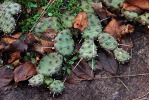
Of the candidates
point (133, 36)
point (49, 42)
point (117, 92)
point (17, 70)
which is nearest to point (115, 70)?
point (117, 92)

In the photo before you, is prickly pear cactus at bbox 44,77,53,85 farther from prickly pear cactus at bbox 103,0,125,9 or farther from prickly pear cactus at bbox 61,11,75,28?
prickly pear cactus at bbox 103,0,125,9

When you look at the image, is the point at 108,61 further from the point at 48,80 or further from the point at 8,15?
the point at 8,15

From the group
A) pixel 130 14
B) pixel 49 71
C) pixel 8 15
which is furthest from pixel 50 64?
pixel 130 14

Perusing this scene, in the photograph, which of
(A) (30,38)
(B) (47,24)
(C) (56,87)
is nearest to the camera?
(C) (56,87)

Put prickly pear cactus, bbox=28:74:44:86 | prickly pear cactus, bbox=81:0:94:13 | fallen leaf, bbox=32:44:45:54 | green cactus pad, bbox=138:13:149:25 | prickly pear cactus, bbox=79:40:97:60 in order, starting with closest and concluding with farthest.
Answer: prickly pear cactus, bbox=28:74:44:86
prickly pear cactus, bbox=79:40:97:60
fallen leaf, bbox=32:44:45:54
green cactus pad, bbox=138:13:149:25
prickly pear cactus, bbox=81:0:94:13

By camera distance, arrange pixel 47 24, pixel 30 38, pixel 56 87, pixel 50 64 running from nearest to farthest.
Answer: pixel 56 87, pixel 50 64, pixel 30 38, pixel 47 24

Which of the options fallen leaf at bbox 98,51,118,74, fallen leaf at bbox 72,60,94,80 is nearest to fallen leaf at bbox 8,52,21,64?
fallen leaf at bbox 72,60,94,80

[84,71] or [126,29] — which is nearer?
[84,71]
